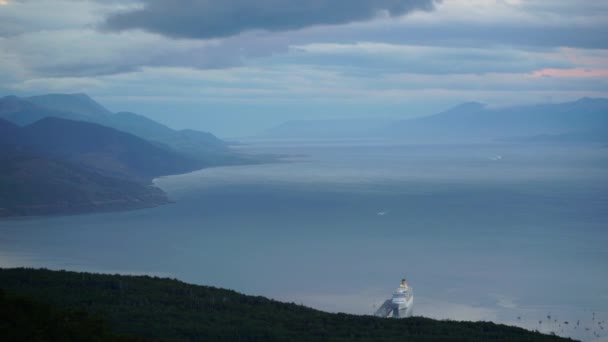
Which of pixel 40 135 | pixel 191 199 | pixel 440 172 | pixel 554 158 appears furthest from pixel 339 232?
pixel 554 158

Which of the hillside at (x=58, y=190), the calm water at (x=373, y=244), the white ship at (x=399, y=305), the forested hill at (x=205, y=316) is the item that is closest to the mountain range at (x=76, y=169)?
the hillside at (x=58, y=190)

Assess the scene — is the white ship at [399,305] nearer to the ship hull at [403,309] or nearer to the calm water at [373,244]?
the ship hull at [403,309]

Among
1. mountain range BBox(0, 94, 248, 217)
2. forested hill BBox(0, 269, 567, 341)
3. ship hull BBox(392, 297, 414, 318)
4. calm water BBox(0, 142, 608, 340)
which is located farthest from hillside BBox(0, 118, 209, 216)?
forested hill BBox(0, 269, 567, 341)

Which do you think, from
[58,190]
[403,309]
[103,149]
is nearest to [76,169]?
[58,190]

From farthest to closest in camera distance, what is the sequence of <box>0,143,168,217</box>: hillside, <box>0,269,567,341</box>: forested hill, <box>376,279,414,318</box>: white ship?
<box>0,143,168,217</box>: hillside
<box>376,279,414,318</box>: white ship
<box>0,269,567,341</box>: forested hill

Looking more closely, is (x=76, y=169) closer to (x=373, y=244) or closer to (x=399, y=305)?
(x=373, y=244)

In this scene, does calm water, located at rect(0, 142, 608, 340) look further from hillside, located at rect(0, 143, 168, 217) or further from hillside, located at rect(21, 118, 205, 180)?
hillside, located at rect(21, 118, 205, 180)

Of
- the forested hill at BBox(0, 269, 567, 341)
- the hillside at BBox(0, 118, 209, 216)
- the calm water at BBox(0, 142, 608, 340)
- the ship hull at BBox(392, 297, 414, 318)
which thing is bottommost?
the forested hill at BBox(0, 269, 567, 341)
